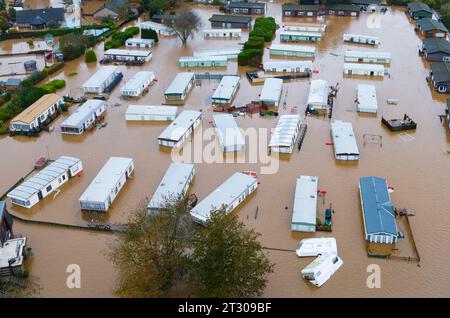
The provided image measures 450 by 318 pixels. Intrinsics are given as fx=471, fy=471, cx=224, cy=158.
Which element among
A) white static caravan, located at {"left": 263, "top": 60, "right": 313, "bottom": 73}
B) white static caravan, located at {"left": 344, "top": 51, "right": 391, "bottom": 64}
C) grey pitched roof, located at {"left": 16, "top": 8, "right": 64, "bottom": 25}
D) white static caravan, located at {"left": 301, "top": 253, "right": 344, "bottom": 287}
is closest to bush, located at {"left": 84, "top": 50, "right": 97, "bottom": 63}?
grey pitched roof, located at {"left": 16, "top": 8, "right": 64, "bottom": 25}

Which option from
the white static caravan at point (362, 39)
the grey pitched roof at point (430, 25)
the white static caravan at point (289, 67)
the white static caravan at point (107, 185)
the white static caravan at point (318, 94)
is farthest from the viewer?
the grey pitched roof at point (430, 25)

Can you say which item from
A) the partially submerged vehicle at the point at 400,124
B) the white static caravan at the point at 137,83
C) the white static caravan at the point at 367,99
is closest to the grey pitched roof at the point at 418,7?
the white static caravan at the point at 367,99

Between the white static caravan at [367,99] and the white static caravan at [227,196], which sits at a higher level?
the white static caravan at [367,99]

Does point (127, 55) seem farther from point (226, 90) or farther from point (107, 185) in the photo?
point (107, 185)

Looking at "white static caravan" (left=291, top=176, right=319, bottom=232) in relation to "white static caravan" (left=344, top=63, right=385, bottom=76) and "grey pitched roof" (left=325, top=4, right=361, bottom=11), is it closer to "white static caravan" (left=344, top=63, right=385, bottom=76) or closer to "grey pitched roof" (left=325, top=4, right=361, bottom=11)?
"white static caravan" (left=344, top=63, right=385, bottom=76)

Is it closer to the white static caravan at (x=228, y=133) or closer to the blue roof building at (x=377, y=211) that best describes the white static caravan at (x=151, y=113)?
the white static caravan at (x=228, y=133)
